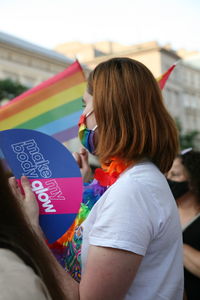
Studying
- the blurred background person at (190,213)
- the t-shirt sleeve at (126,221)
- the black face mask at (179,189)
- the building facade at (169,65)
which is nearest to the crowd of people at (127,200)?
the t-shirt sleeve at (126,221)

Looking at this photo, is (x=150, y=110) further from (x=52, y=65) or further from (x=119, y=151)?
(x=52, y=65)

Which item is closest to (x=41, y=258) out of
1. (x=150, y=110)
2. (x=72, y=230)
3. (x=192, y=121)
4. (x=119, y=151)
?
(x=119, y=151)

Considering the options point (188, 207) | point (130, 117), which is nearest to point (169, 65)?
point (188, 207)

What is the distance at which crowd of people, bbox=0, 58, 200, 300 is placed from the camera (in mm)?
1308

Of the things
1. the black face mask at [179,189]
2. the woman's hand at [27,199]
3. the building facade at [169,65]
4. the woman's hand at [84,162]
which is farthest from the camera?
the building facade at [169,65]

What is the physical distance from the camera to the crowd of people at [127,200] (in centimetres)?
131

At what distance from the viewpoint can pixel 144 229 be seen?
1.35m

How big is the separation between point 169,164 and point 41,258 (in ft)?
2.56

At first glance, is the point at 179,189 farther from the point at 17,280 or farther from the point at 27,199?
the point at 17,280

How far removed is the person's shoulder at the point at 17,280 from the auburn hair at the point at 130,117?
69 cm

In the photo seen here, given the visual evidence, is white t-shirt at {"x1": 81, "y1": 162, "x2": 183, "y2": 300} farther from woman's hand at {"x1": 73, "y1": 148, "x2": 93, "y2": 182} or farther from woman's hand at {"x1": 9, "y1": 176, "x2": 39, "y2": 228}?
woman's hand at {"x1": 73, "y1": 148, "x2": 93, "y2": 182}

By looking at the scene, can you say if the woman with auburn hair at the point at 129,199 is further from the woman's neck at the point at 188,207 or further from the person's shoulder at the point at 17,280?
the woman's neck at the point at 188,207

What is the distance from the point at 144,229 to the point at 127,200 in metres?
0.09

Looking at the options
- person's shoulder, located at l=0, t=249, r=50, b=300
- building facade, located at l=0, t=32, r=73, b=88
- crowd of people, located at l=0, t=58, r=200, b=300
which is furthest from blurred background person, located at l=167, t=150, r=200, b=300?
building facade, located at l=0, t=32, r=73, b=88
